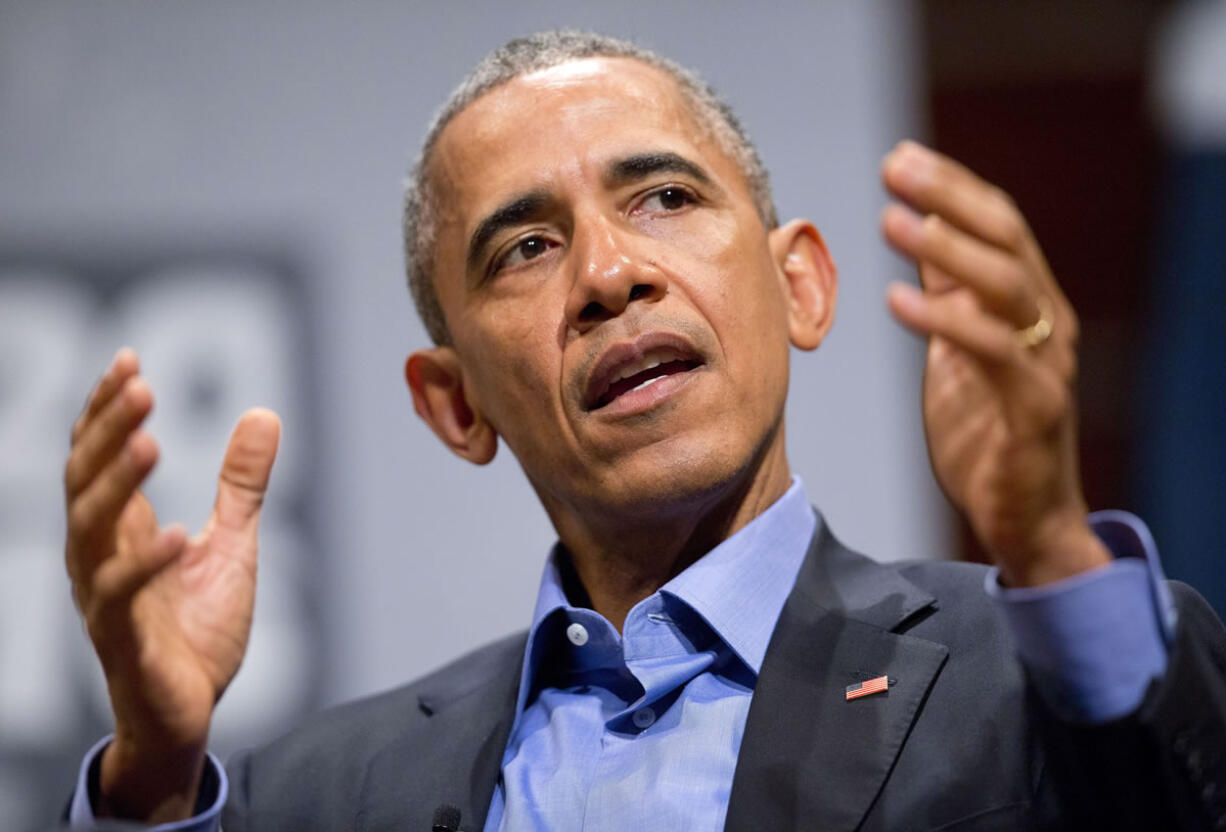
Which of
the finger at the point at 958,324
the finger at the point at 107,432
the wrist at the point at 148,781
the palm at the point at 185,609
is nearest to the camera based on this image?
the finger at the point at 958,324

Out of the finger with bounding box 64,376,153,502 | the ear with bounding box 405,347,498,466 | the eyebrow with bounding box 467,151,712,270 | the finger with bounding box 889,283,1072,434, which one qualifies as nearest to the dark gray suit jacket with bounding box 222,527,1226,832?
the finger with bounding box 889,283,1072,434

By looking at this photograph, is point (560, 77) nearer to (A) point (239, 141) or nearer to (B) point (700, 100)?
(B) point (700, 100)

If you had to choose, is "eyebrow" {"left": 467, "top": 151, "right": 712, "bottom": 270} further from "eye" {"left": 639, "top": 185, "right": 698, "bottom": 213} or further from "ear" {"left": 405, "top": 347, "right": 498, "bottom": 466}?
"ear" {"left": 405, "top": 347, "right": 498, "bottom": 466}

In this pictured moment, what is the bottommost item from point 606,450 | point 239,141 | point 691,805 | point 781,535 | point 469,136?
point 691,805

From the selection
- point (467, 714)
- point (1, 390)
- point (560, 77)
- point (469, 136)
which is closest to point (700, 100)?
point (560, 77)

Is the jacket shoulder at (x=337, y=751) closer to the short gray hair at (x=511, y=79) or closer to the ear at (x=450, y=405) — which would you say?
the ear at (x=450, y=405)

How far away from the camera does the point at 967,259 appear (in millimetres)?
1283

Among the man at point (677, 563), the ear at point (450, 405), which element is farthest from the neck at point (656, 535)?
the ear at point (450, 405)

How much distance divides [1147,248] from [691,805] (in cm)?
289

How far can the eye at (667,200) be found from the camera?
2.08 metres

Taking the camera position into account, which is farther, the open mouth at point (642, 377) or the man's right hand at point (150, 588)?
the open mouth at point (642, 377)

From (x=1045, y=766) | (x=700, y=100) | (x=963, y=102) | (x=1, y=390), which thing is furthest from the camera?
(x=963, y=102)

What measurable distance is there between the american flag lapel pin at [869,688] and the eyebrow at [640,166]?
84cm

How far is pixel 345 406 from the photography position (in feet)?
11.2
